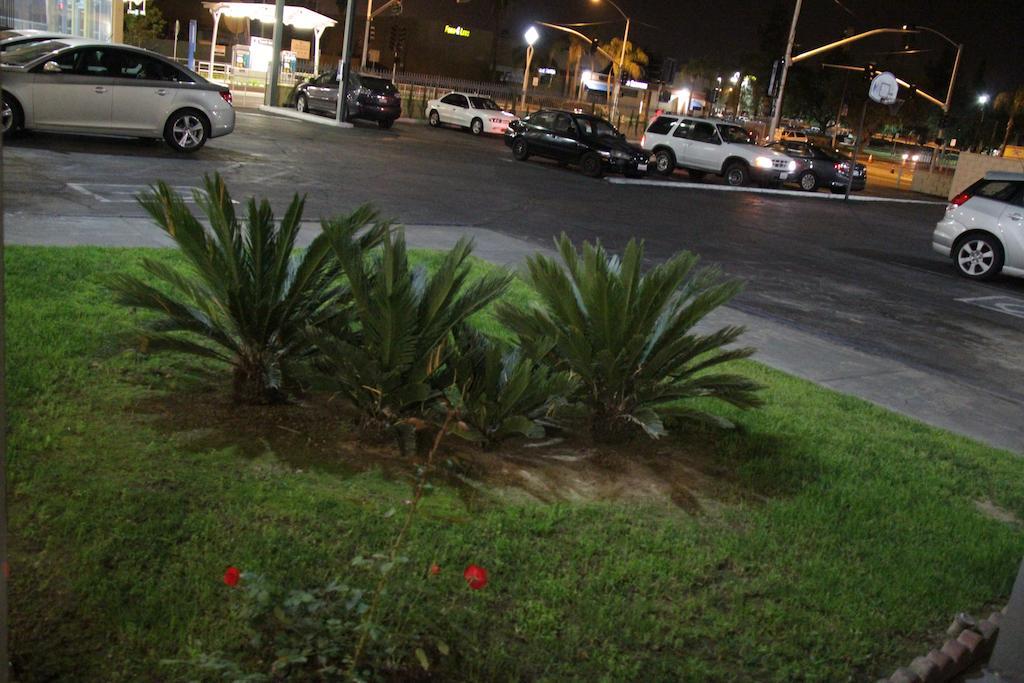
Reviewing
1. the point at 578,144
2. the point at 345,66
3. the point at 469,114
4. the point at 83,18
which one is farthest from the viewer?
the point at 469,114

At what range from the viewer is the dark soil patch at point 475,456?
516cm

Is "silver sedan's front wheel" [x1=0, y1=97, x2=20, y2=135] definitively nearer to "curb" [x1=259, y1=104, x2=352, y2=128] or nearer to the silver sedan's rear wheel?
"curb" [x1=259, y1=104, x2=352, y2=128]

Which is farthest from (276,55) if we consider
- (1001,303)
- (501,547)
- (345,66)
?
(501,547)

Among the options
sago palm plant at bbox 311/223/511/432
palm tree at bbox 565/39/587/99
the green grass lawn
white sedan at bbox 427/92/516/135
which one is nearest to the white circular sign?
white sedan at bbox 427/92/516/135

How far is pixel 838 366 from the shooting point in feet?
29.5

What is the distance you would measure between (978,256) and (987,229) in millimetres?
434

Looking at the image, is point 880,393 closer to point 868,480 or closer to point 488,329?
point 868,480

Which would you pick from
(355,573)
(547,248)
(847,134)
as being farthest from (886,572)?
(847,134)

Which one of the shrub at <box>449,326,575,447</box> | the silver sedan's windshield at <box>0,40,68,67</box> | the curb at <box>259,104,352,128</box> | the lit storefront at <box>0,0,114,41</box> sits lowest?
the shrub at <box>449,326,575,447</box>

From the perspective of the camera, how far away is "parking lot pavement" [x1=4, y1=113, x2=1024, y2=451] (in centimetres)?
Answer: 1034

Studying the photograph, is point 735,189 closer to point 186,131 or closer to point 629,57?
point 186,131

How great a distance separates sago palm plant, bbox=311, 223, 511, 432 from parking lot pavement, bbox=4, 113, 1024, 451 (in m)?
4.29

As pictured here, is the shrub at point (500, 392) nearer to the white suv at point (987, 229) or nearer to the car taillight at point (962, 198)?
the white suv at point (987, 229)

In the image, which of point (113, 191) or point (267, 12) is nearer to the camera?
point (113, 191)
